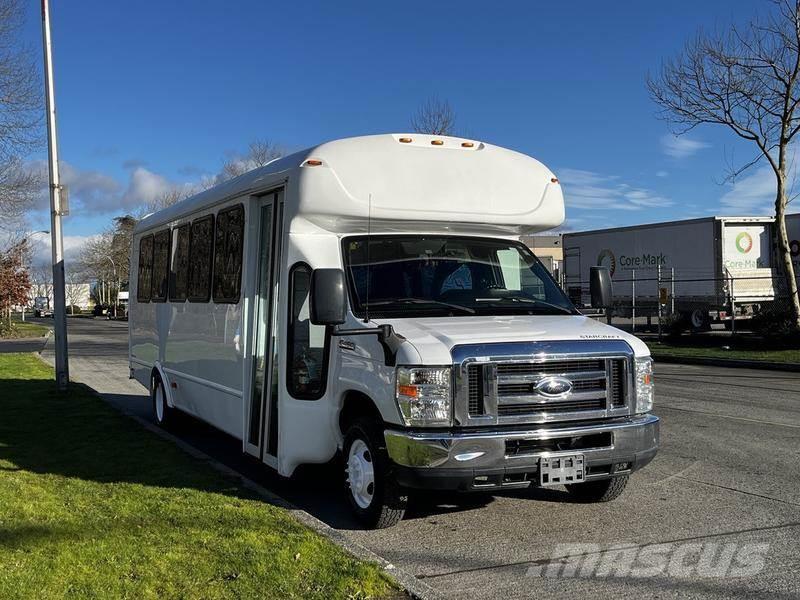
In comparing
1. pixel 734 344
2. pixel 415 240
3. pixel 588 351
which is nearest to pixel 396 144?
pixel 415 240

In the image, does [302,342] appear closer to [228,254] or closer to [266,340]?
[266,340]

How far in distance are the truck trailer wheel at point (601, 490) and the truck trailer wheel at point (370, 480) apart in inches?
61.3

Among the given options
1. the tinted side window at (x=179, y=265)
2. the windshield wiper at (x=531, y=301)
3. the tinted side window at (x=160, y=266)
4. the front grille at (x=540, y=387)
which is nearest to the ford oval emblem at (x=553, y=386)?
the front grille at (x=540, y=387)

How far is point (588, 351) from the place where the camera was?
527 cm

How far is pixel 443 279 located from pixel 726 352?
16.6m

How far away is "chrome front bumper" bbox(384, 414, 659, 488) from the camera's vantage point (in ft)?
16.3

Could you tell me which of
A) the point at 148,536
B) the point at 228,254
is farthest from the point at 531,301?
the point at 148,536

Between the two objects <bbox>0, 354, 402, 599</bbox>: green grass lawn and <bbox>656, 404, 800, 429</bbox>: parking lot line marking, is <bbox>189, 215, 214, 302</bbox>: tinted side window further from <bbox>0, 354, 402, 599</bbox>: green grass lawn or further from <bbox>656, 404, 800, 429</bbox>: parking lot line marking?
<bbox>656, 404, 800, 429</bbox>: parking lot line marking

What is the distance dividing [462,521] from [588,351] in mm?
1657

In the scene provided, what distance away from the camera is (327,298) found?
213 inches

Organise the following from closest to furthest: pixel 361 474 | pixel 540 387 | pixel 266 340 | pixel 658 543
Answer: pixel 540 387 < pixel 658 543 < pixel 361 474 < pixel 266 340

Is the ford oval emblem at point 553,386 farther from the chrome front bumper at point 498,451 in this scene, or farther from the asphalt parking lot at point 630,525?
the asphalt parking lot at point 630,525

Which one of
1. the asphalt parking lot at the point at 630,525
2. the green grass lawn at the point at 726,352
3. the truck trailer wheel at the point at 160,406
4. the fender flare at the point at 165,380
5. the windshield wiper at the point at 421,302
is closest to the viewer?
the asphalt parking lot at the point at 630,525

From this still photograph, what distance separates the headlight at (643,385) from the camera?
5.51 m
